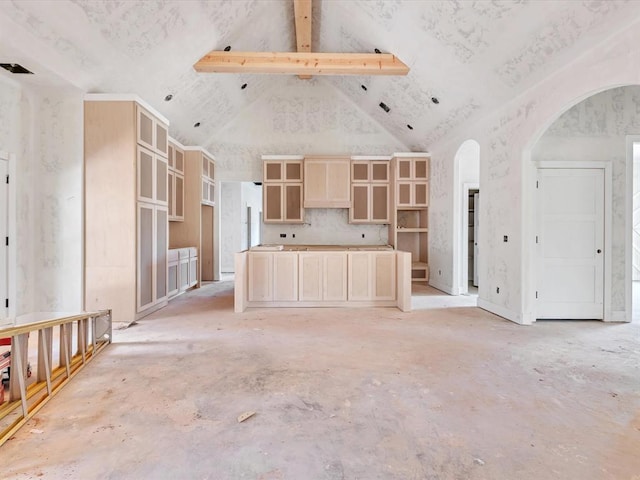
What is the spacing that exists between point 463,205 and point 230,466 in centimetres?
569

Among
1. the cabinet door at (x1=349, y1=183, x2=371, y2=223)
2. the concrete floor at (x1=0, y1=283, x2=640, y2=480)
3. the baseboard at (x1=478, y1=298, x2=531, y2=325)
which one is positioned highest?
the cabinet door at (x1=349, y1=183, x2=371, y2=223)

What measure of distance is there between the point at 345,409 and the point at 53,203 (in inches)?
158

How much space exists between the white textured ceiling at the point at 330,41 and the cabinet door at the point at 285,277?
9.37ft

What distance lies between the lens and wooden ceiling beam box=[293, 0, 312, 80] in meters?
→ 4.55

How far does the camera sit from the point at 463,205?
6082mm

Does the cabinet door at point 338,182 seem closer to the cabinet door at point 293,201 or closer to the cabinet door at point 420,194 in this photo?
the cabinet door at point 293,201

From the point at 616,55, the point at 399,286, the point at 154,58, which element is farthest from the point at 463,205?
the point at 154,58

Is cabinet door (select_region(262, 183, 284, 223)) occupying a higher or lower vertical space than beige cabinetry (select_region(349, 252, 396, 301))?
higher

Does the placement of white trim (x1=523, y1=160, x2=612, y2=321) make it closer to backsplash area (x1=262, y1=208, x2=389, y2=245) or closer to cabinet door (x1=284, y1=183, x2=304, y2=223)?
backsplash area (x1=262, y1=208, x2=389, y2=245)

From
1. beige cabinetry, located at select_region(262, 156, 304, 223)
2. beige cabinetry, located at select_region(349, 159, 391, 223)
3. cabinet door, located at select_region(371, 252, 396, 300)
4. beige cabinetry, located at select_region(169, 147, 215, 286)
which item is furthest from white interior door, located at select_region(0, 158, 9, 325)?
beige cabinetry, located at select_region(349, 159, 391, 223)

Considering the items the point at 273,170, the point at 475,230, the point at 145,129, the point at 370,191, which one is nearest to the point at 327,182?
the point at 370,191

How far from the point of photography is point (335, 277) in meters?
→ 4.80

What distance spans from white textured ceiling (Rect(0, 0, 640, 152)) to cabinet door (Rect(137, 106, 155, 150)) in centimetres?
40

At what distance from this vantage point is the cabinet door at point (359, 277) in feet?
15.6
